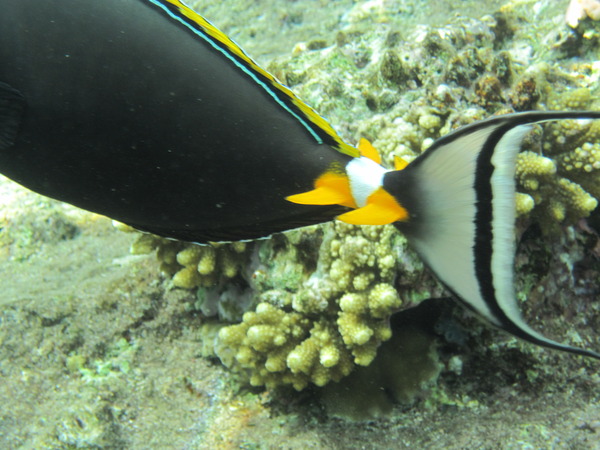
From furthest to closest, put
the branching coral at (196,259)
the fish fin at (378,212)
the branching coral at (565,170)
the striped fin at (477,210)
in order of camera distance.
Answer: the branching coral at (196,259) → the branching coral at (565,170) → the fish fin at (378,212) → the striped fin at (477,210)

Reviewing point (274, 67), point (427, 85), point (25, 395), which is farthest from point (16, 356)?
point (427, 85)

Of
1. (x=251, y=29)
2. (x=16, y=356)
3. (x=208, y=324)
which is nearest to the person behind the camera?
(x=16, y=356)

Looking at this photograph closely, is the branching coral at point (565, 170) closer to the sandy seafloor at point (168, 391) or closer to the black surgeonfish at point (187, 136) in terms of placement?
the sandy seafloor at point (168, 391)

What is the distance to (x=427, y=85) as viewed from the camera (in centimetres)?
302

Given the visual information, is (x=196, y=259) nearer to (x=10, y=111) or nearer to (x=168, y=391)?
(x=168, y=391)

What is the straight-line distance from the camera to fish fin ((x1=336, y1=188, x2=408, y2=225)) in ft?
4.48

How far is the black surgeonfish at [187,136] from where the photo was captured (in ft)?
4.13

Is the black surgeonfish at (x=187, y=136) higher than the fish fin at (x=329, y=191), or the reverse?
the black surgeonfish at (x=187, y=136)

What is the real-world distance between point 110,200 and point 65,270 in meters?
2.81

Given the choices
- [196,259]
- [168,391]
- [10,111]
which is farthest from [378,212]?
[168,391]

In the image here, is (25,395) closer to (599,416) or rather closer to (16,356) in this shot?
(16,356)

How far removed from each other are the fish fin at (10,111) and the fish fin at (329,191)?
0.82 metres

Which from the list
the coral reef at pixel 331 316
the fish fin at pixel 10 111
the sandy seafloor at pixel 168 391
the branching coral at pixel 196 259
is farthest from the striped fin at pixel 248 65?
the sandy seafloor at pixel 168 391

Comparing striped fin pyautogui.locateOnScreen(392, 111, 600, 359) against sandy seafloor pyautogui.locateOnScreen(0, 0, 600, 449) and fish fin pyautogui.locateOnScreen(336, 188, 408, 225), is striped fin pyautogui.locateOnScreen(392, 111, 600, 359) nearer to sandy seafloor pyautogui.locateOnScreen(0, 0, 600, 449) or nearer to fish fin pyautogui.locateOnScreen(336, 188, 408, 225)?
fish fin pyautogui.locateOnScreen(336, 188, 408, 225)
